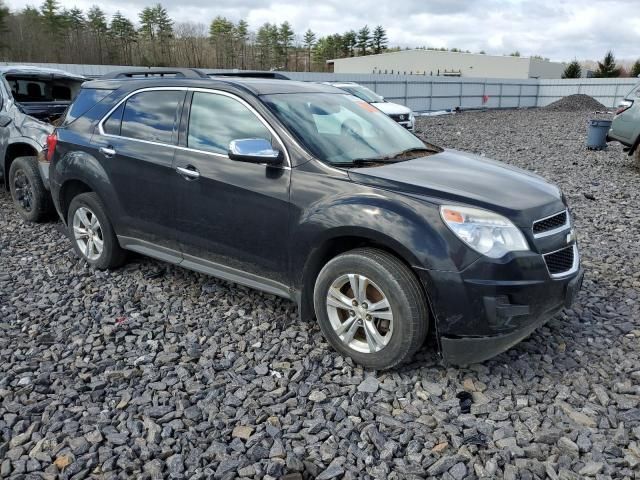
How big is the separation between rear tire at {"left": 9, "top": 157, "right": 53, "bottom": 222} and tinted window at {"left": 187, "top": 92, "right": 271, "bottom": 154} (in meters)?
3.54

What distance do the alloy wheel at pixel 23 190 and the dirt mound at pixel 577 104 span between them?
31.3 metres

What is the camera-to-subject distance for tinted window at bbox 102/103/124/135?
4.75 meters

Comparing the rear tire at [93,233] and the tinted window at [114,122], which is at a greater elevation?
the tinted window at [114,122]

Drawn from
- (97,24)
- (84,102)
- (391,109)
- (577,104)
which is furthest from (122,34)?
(84,102)

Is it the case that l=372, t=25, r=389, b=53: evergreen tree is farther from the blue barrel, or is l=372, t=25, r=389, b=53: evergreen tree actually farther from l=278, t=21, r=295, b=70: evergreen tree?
the blue barrel

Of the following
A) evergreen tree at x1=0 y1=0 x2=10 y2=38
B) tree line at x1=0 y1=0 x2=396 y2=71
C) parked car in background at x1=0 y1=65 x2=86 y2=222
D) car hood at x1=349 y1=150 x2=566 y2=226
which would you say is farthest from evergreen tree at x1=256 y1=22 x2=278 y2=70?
car hood at x1=349 y1=150 x2=566 y2=226

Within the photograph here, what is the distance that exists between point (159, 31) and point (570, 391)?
67.1 m

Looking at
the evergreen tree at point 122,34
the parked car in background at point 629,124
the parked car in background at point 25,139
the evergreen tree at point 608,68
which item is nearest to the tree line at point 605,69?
the evergreen tree at point 608,68

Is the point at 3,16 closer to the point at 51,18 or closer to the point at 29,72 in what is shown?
the point at 51,18

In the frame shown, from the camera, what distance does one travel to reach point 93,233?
5168mm

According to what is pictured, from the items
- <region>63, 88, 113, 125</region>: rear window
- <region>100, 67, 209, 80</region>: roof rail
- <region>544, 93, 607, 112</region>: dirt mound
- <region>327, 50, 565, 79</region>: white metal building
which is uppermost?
<region>327, 50, 565, 79</region>: white metal building

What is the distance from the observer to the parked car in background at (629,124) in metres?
10.3

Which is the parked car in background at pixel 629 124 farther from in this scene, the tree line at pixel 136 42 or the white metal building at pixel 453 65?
the white metal building at pixel 453 65

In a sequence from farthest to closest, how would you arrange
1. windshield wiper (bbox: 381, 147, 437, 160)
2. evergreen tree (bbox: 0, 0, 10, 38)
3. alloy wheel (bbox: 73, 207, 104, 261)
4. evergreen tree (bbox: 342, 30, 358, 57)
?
evergreen tree (bbox: 342, 30, 358, 57), evergreen tree (bbox: 0, 0, 10, 38), alloy wheel (bbox: 73, 207, 104, 261), windshield wiper (bbox: 381, 147, 437, 160)
